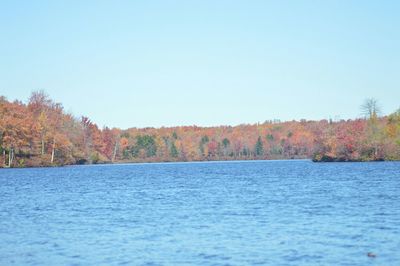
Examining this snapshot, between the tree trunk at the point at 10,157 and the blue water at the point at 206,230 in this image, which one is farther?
the tree trunk at the point at 10,157

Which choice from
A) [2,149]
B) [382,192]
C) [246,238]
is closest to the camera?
[246,238]

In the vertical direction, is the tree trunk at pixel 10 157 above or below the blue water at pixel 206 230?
above

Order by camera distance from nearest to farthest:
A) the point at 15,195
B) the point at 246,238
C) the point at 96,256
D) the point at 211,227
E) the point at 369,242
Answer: the point at 96,256
the point at 369,242
the point at 246,238
the point at 211,227
the point at 15,195

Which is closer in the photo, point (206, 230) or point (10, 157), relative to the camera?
point (206, 230)

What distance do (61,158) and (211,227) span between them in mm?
103080

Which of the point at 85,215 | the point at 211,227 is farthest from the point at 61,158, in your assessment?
the point at 211,227

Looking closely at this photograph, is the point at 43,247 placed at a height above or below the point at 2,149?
below

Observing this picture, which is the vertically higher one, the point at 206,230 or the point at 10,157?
the point at 10,157

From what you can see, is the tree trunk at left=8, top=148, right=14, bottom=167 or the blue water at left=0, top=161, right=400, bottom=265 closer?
the blue water at left=0, top=161, right=400, bottom=265

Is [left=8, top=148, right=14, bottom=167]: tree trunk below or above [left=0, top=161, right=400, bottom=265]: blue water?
above

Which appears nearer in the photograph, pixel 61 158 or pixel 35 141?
pixel 35 141

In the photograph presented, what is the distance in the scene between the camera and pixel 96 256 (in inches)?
893

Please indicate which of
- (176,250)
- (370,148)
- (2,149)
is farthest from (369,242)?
(370,148)

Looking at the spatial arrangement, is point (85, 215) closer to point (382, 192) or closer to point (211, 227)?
point (211, 227)
